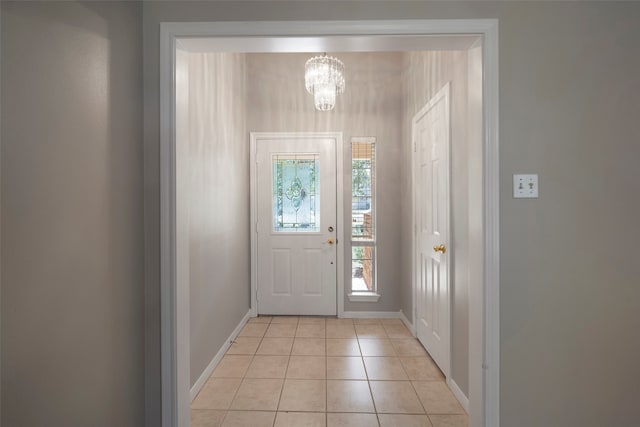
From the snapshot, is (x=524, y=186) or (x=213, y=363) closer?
(x=524, y=186)

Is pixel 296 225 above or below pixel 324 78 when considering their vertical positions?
below

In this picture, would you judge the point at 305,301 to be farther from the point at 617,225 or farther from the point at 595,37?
the point at 595,37

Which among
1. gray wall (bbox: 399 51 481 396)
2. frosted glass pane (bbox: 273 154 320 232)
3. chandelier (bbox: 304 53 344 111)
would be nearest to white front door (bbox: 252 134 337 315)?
frosted glass pane (bbox: 273 154 320 232)

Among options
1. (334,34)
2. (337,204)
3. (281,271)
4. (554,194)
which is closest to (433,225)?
(554,194)

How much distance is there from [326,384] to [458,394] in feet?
2.83

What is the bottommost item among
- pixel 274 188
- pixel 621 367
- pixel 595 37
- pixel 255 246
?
pixel 621 367

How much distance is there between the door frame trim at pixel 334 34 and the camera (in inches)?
60.6

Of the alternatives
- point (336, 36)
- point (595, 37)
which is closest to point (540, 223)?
point (595, 37)

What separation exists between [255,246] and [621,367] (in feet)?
10.2

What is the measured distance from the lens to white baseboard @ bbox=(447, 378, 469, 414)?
2.09 meters

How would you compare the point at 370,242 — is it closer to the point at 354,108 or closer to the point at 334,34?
the point at 354,108

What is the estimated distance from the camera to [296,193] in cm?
383

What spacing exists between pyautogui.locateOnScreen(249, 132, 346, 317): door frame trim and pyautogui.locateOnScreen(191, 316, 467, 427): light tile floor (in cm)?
54

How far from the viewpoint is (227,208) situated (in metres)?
3.07
